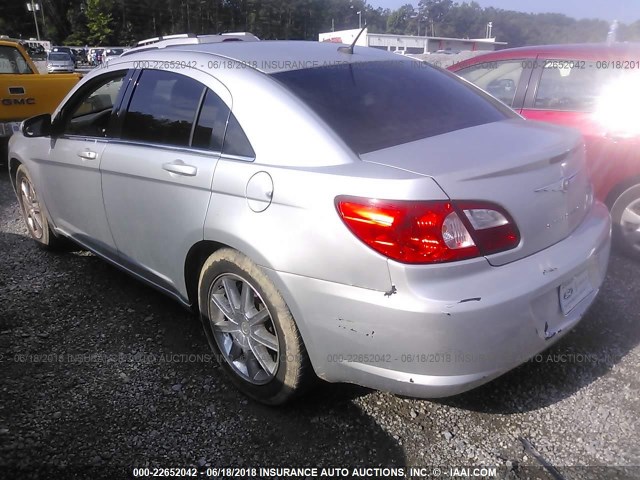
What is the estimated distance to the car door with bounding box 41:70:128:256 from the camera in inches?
126

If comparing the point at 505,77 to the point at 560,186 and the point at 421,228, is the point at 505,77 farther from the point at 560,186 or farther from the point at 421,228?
the point at 421,228

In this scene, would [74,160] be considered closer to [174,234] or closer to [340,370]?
[174,234]

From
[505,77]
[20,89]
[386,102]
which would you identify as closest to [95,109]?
[386,102]

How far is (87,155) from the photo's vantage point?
321 centimetres

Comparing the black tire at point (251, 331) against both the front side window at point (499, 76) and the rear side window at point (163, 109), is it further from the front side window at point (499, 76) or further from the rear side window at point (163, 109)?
the front side window at point (499, 76)

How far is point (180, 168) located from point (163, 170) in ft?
0.51

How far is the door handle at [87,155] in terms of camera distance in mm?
3146

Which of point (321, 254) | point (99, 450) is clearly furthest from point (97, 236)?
point (321, 254)

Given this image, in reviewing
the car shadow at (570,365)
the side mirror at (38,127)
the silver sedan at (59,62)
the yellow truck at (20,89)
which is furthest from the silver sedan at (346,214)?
the silver sedan at (59,62)

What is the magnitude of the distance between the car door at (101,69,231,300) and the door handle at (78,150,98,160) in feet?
0.49

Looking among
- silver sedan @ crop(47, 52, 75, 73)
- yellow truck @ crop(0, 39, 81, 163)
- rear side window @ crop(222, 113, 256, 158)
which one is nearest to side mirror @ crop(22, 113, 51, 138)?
rear side window @ crop(222, 113, 256, 158)

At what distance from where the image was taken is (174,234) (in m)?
2.60

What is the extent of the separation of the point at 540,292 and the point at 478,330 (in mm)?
331

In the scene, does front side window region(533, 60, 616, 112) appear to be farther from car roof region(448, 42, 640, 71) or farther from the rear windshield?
the rear windshield
